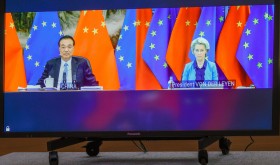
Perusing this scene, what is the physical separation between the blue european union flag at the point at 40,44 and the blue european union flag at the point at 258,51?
1.67ft

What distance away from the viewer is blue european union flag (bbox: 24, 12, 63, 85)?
128 cm

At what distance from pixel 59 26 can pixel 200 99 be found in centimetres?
44

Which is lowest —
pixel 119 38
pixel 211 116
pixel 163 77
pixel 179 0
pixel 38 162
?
pixel 38 162

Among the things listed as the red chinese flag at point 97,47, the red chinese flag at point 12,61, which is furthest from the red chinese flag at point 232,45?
the red chinese flag at point 12,61

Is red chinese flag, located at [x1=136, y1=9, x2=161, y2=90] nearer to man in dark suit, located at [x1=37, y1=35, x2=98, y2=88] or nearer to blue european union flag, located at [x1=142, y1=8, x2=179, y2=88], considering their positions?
blue european union flag, located at [x1=142, y1=8, x2=179, y2=88]

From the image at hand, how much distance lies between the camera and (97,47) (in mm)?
1266

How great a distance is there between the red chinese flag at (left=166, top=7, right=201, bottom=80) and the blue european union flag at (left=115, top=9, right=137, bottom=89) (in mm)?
101

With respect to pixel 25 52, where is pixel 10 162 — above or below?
below

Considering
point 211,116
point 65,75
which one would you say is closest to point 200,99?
point 211,116

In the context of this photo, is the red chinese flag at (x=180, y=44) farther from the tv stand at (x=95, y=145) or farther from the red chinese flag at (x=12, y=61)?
the red chinese flag at (x=12, y=61)

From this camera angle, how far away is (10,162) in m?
1.31

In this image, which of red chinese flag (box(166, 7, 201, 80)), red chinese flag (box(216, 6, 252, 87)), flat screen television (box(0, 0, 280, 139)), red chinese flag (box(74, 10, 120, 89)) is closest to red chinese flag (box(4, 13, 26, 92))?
flat screen television (box(0, 0, 280, 139))

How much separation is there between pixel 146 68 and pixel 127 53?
68mm

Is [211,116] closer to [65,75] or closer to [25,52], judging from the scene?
[65,75]
